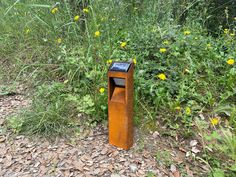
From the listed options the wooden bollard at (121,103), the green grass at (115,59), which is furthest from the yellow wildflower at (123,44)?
the wooden bollard at (121,103)

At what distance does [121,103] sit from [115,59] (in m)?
0.72

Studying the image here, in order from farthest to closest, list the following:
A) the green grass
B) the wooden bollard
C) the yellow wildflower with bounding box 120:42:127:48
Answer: the yellow wildflower with bounding box 120:42:127:48, the green grass, the wooden bollard

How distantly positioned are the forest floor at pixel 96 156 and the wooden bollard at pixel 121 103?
0.09 meters

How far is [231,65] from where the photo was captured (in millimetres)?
2402

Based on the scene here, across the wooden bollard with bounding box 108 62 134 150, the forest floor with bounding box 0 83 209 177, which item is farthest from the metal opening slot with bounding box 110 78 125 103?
the forest floor with bounding box 0 83 209 177

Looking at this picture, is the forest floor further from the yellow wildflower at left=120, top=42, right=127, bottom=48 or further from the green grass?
the yellow wildflower at left=120, top=42, right=127, bottom=48

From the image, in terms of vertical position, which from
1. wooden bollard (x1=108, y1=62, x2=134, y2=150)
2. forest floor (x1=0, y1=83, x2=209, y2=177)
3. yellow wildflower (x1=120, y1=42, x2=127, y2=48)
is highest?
yellow wildflower (x1=120, y1=42, x2=127, y2=48)

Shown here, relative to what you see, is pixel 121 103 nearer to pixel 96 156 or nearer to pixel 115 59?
pixel 96 156

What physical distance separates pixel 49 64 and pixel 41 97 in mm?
506

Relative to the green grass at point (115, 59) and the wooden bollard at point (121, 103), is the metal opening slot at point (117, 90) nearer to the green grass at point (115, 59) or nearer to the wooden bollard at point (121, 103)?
the wooden bollard at point (121, 103)

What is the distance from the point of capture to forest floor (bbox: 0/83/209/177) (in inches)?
62.0

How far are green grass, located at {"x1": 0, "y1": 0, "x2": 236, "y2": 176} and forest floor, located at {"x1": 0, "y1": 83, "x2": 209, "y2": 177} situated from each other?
0.11m

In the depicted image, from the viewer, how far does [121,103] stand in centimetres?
158

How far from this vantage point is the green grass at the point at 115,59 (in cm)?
195
